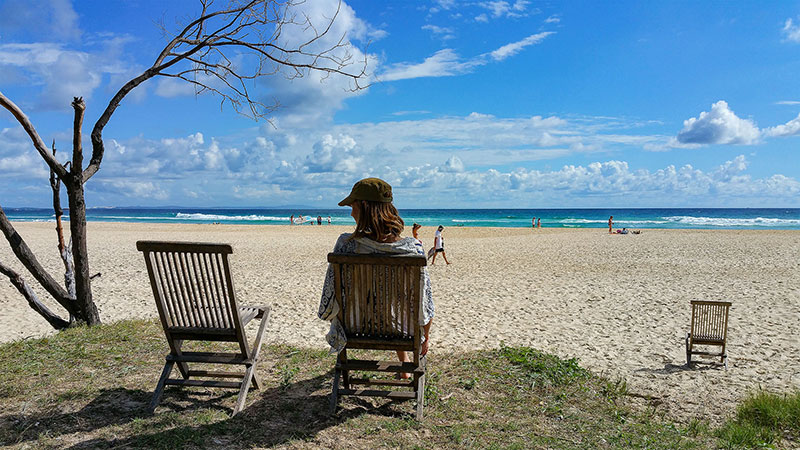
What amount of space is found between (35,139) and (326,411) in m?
3.99

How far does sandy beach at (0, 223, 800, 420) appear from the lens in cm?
625

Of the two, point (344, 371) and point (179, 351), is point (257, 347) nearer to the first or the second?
point (179, 351)

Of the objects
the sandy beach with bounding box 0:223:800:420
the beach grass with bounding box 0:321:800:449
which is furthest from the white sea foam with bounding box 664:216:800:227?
the beach grass with bounding box 0:321:800:449

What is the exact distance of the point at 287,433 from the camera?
345 centimetres

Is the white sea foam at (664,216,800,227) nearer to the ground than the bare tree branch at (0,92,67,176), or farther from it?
nearer to the ground

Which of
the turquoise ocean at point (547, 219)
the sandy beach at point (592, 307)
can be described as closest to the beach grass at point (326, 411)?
the sandy beach at point (592, 307)

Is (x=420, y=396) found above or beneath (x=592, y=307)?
above

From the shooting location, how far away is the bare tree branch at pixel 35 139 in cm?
501

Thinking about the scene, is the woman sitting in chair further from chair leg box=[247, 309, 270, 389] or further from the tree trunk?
the tree trunk

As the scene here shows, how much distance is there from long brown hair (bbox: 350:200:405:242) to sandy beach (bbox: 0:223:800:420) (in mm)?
2381

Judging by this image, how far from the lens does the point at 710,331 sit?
6844 mm

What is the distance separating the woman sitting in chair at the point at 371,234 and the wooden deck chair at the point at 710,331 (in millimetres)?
4526

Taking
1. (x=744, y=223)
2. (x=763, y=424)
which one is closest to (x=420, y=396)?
(x=763, y=424)

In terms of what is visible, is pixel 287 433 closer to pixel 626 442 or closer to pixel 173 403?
pixel 173 403
